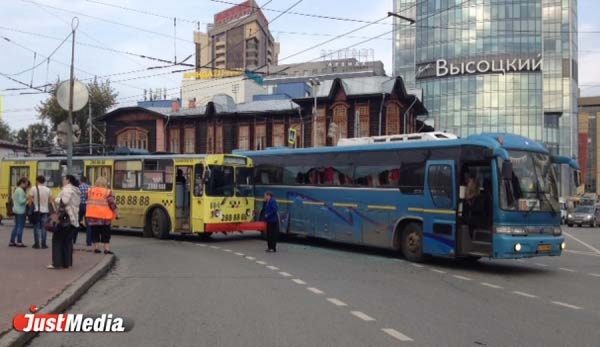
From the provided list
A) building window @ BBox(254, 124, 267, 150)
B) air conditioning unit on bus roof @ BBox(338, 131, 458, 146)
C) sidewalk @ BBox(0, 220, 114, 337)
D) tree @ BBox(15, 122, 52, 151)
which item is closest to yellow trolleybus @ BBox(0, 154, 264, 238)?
air conditioning unit on bus roof @ BBox(338, 131, 458, 146)

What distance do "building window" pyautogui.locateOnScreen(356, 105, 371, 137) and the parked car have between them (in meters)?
16.8

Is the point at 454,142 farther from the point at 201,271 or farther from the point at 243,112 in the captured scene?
the point at 243,112

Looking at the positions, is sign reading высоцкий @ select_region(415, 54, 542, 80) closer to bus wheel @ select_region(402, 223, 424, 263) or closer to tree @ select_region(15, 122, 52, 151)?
tree @ select_region(15, 122, 52, 151)

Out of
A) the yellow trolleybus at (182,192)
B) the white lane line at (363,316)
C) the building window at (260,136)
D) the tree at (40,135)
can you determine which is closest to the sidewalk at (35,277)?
the white lane line at (363,316)

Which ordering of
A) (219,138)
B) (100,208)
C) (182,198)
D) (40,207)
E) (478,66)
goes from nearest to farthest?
(100,208), (40,207), (182,198), (219,138), (478,66)

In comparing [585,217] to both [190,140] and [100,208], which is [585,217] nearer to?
[190,140]

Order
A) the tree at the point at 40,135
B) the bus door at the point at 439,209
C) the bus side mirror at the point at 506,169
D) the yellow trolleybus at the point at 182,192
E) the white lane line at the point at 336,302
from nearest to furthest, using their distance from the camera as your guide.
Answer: the white lane line at the point at 336,302 < the bus side mirror at the point at 506,169 < the bus door at the point at 439,209 < the yellow trolleybus at the point at 182,192 < the tree at the point at 40,135

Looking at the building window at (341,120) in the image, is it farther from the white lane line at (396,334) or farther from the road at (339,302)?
the white lane line at (396,334)

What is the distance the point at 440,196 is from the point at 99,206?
8.31 meters

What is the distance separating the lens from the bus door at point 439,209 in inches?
572

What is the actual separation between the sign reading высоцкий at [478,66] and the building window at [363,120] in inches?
1923

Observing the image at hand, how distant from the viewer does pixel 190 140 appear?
58719 mm

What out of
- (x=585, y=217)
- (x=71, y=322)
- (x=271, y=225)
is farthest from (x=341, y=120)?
(x=71, y=322)

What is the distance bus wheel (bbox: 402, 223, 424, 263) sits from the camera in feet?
50.5
